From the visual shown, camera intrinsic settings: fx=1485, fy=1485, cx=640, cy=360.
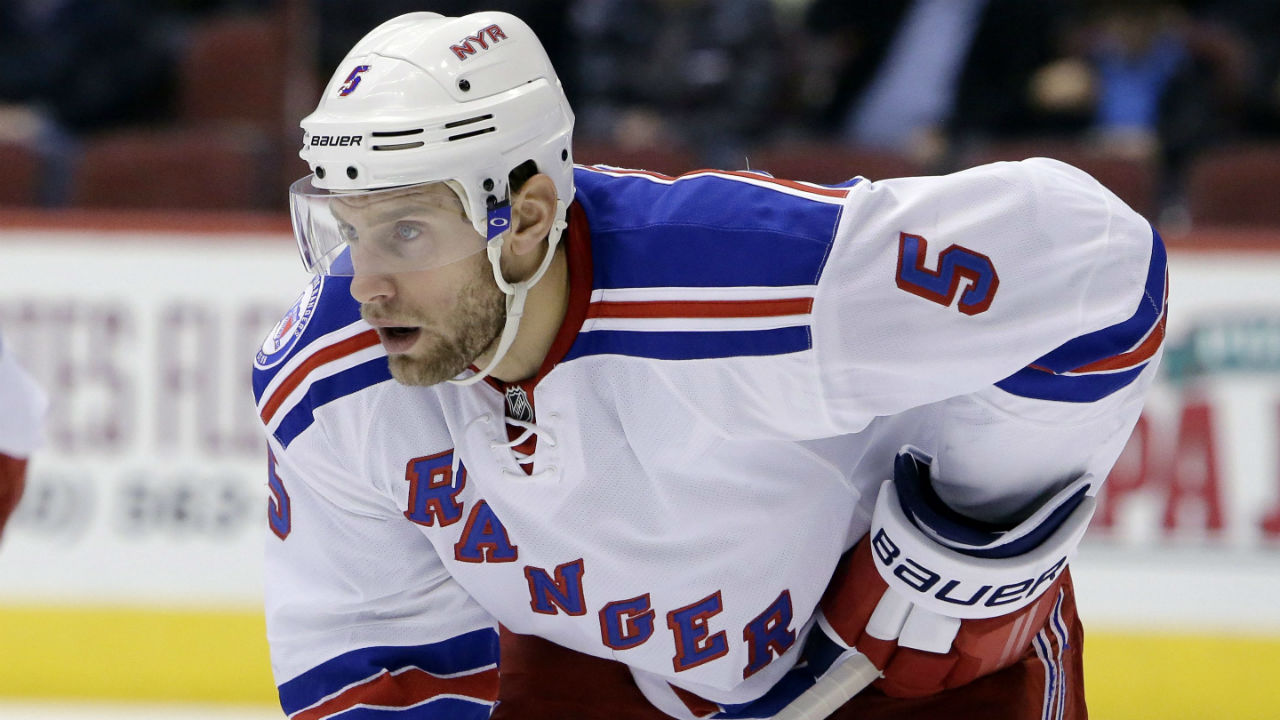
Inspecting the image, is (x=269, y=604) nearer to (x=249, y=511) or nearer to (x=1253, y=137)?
(x=249, y=511)

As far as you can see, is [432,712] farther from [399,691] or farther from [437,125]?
[437,125]

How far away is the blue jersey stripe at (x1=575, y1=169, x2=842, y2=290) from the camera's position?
173cm

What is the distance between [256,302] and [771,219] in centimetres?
202

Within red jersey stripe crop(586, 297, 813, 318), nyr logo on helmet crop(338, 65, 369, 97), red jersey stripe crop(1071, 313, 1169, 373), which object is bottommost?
red jersey stripe crop(1071, 313, 1169, 373)

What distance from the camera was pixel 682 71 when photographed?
13.6 feet

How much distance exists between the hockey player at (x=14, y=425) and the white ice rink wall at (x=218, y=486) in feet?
2.91

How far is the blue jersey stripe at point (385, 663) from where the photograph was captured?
2002 mm

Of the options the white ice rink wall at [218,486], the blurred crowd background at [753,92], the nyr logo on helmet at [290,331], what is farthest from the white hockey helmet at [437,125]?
the blurred crowd background at [753,92]

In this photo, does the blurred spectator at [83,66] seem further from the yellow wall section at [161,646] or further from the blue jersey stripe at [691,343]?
the blue jersey stripe at [691,343]

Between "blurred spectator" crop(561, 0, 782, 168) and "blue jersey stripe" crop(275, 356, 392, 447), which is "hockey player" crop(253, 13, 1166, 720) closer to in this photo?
"blue jersey stripe" crop(275, 356, 392, 447)

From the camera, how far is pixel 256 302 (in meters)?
3.48

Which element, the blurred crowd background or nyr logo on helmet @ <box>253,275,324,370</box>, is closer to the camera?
nyr logo on helmet @ <box>253,275,324,370</box>

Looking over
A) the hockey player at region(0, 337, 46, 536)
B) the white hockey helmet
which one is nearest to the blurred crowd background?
the hockey player at region(0, 337, 46, 536)

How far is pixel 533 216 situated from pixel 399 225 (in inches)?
6.4
